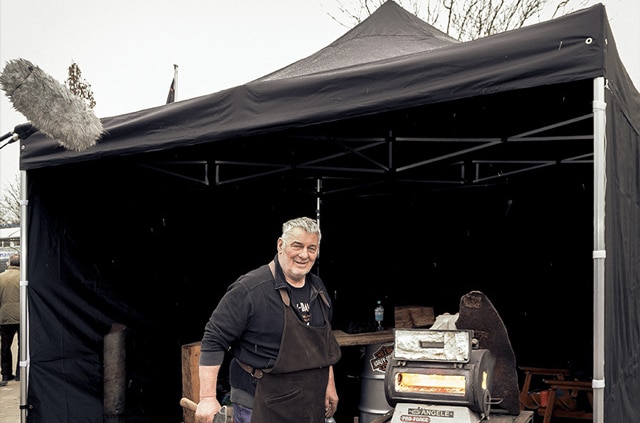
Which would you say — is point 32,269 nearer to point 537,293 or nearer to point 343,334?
point 343,334

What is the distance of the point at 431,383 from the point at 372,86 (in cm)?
154

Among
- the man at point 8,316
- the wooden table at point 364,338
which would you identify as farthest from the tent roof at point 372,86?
the man at point 8,316

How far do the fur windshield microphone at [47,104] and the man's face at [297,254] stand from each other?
5.23 feet

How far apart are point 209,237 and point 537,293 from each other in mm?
3377

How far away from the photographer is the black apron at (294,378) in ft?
10.8

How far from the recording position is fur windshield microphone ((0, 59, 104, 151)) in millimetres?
3613

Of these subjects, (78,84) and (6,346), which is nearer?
(6,346)

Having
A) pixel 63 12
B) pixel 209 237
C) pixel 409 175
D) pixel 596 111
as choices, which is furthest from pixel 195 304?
pixel 63 12

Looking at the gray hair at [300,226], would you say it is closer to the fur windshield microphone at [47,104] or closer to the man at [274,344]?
the man at [274,344]

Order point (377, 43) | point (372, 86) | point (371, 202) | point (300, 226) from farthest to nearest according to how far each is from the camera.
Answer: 1. point (371, 202)
2. point (377, 43)
3. point (300, 226)
4. point (372, 86)

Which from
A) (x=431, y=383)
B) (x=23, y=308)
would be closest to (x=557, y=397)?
(x=431, y=383)

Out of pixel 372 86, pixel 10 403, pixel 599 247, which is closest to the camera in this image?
pixel 599 247

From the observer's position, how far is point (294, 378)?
133 inches

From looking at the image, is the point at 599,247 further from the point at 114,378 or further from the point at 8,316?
the point at 8,316
